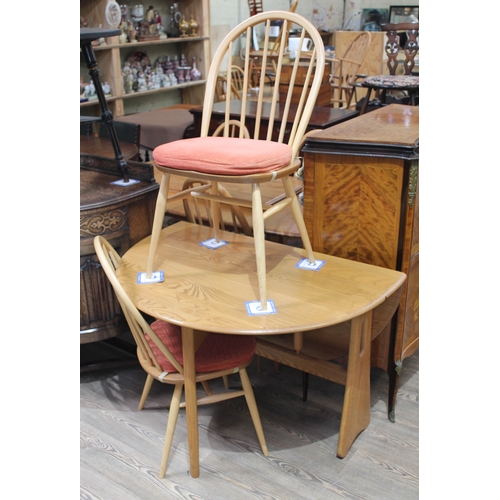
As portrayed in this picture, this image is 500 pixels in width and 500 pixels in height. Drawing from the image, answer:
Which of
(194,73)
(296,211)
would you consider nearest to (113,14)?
(194,73)

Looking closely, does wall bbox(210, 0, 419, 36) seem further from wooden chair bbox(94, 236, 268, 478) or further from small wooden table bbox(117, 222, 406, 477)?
wooden chair bbox(94, 236, 268, 478)

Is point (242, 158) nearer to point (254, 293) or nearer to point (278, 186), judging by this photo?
point (254, 293)

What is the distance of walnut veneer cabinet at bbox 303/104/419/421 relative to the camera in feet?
6.26

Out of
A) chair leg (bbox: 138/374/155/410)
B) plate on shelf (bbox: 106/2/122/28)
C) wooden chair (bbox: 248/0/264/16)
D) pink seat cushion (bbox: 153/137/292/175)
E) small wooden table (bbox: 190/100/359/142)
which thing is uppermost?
wooden chair (bbox: 248/0/264/16)

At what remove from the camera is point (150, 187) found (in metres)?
2.39

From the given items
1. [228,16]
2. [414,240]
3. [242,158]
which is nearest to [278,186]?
[414,240]

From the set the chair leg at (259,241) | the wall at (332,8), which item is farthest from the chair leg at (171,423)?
the wall at (332,8)

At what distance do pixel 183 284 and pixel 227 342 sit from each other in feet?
0.86

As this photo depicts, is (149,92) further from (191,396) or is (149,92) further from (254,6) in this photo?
(191,396)

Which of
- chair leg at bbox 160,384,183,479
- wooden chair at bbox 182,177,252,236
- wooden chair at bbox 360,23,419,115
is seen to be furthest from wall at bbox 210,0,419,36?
chair leg at bbox 160,384,183,479

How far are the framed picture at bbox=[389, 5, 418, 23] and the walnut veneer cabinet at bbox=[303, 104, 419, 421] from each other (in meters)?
6.87

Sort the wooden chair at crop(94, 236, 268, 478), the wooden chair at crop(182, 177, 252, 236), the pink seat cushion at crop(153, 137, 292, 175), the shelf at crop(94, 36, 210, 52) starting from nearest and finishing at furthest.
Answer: the pink seat cushion at crop(153, 137, 292, 175), the wooden chair at crop(94, 236, 268, 478), the wooden chair at crop(182, 177, 252, 236), the shelf at crop(94, 36, 210, 52)

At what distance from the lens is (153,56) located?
5926mm

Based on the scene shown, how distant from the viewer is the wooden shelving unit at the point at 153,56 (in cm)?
498
